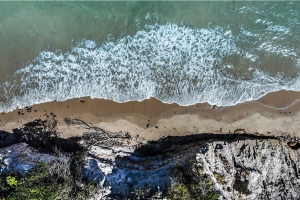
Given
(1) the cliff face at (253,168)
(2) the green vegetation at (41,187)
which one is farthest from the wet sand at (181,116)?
(2) the green vegetation at (41,187)

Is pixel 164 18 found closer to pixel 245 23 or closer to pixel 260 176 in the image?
pixel 245 23

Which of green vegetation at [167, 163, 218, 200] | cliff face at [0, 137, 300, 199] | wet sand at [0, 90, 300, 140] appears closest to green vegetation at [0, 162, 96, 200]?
cliff face at [0, 137, 300, 199]

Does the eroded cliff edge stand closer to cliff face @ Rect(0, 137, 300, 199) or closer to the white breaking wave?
cliff face @ Rect(0, 137, 300, 199)

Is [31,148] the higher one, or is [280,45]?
[280,45]

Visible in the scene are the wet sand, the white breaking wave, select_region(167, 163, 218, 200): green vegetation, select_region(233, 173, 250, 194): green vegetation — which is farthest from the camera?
the white breaking wave

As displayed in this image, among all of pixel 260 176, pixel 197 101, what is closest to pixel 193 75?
pixel 197 101

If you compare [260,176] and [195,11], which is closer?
[260,176]

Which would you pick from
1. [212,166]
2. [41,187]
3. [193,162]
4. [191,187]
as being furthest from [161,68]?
[41,187]

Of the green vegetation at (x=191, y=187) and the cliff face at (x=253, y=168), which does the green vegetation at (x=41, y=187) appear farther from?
the cliff face at (x=253, y=168)
